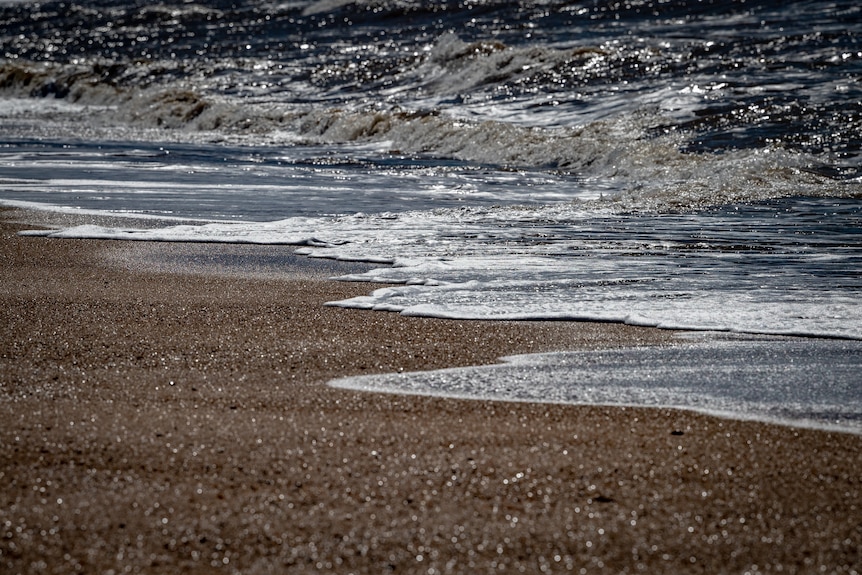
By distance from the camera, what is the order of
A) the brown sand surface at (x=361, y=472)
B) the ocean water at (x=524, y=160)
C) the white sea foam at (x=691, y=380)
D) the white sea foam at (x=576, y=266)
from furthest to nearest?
1. the ocean water at (x=524, y=160)
2. the white sea foam at (x=576, y=266)
3. the white sea foam at (x=691, y=380)
4. the brown sand surface at (x=361, y=472)

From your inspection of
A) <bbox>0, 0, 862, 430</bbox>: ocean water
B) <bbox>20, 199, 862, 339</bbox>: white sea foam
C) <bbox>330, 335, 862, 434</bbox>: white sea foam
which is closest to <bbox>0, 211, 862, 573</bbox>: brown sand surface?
<bbox>330, 335, 862, 434</bbox>: white sea foam

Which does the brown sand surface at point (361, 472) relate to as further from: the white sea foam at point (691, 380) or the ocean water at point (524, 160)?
the ocean water at point (524, 160)

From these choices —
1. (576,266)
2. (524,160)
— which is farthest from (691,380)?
(524,160)

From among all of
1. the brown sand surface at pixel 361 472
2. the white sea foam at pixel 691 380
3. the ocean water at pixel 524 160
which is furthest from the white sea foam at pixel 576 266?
the brown sand surface at pixel 361 472

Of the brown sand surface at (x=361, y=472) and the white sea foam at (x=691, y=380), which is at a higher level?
the brown sand surface at (x=361, y=472)

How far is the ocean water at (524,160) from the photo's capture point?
4414 mm

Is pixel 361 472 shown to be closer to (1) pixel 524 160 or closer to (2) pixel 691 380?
(2) pixel 691 380

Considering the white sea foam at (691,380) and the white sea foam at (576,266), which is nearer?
the white sea foam at (691,380)

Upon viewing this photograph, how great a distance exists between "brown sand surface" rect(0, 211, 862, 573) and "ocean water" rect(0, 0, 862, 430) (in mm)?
893

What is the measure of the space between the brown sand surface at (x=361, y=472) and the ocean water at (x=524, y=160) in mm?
893

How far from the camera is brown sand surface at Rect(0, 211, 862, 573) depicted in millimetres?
1960

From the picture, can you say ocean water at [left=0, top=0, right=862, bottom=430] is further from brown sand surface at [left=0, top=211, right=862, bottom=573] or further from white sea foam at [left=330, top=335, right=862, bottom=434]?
brown sand surface at [left=0, top=211, right=862, bottom=573]

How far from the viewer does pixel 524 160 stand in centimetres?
969

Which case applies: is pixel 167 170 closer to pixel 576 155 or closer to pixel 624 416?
pixel 576 155
